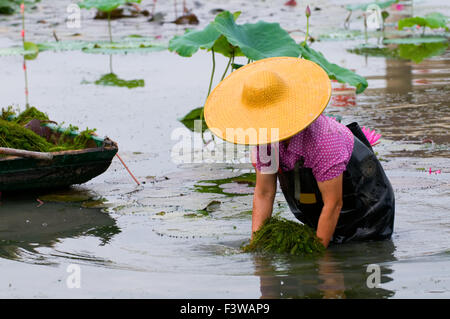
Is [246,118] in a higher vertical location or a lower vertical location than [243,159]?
higher

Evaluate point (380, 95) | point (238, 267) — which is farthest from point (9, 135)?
point (380, 95)

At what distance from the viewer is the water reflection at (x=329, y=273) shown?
3373 millimetres

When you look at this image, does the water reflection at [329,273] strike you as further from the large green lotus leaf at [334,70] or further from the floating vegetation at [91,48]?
the floating vegetation at [91,48]

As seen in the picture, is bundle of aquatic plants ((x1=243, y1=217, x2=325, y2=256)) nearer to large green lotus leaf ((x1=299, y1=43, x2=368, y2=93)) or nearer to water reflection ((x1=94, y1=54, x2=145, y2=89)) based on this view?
large green lotus leaf ((x1=299, y1=43, x2=368, y2=93))

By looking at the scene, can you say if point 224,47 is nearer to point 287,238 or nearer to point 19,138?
point 19,138

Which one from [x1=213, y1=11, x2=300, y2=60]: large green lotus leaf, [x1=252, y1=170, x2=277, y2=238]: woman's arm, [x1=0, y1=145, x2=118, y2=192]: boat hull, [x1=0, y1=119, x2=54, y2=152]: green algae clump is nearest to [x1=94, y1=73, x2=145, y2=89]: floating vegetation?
[x1=213, y1=11, x2=300, y2=60]: large green lotus leaf

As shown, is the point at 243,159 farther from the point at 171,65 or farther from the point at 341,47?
the point at 341,47

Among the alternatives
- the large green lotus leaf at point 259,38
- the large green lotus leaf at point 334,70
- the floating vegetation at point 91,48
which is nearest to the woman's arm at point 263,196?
the large green lotus leaf at point 259,38

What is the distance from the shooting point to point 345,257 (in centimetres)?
383

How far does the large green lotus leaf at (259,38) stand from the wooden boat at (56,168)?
1.52 meters

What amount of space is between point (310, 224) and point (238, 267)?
49cm

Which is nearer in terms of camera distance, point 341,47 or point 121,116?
point 121,116

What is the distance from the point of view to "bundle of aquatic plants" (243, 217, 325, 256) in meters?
3.78
